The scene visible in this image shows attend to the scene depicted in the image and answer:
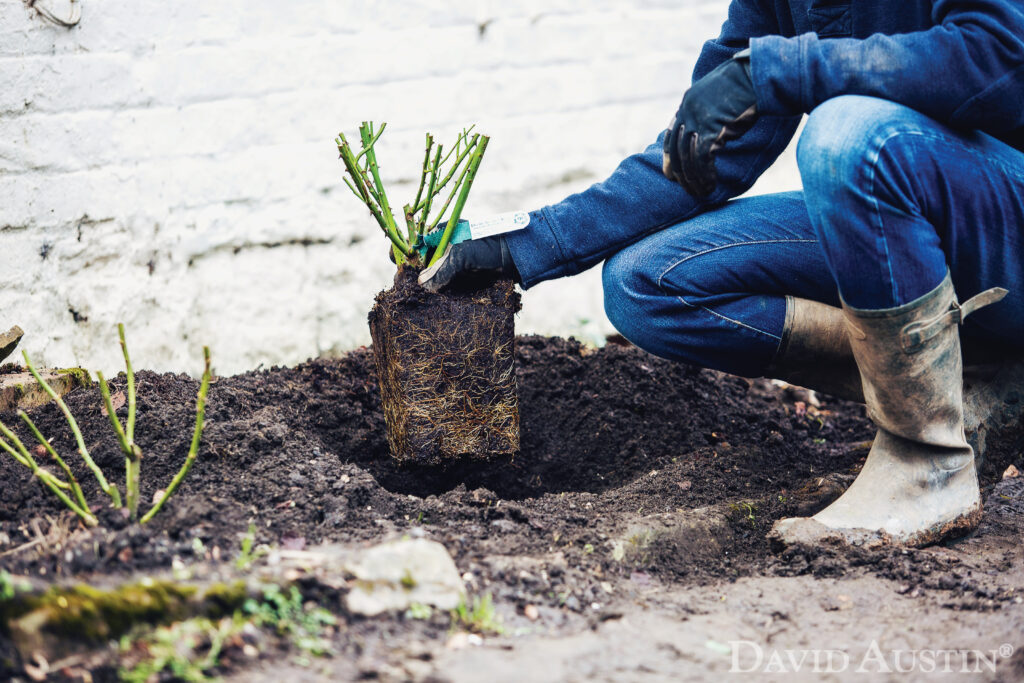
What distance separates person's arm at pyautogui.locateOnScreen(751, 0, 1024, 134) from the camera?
4.75ft

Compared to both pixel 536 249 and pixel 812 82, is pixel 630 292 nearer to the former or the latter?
pixel 536 249

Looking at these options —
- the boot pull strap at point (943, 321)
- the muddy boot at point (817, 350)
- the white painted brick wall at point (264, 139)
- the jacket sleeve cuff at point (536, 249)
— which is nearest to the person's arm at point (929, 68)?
→ the boot pull strap at point (943, 321)

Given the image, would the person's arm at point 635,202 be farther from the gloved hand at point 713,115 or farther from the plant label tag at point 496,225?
the gloved hand at point 713,115

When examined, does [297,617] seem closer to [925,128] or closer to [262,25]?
[925,128]

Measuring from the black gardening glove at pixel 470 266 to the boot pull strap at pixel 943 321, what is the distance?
32.2 inches

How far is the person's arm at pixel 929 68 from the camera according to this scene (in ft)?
4.75

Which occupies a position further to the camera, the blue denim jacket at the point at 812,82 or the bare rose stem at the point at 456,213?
the bare rose stem at the point at 456,213

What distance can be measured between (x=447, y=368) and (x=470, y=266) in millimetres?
231

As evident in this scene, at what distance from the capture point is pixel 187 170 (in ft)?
8.09

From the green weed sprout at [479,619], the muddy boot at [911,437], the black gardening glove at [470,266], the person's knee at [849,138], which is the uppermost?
the person's knee at [849,138]

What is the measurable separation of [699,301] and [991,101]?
663 millimetres

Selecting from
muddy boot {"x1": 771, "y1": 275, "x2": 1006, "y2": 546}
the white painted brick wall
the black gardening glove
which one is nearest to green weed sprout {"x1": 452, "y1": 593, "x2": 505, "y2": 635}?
muddy boot {"x1": 771, "y1": 275, "x2": 1006, "y2": 546}

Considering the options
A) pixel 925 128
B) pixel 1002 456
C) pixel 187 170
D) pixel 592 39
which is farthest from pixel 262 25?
pixel 1002 456

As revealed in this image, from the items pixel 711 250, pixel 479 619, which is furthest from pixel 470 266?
pixel 479 619
